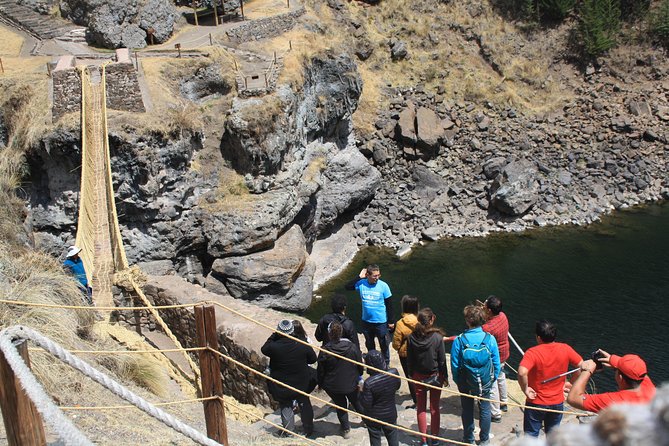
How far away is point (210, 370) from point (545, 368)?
340 centimetres

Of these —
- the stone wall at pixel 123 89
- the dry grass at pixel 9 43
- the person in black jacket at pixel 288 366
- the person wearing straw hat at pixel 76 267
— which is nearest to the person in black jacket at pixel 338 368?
the person in black jacket at pixel 288 366

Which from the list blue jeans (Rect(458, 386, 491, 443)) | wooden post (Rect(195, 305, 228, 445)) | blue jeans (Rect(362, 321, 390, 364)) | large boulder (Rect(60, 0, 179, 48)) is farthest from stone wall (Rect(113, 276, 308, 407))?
large boulder (Rect(60, 0, 179, 48))

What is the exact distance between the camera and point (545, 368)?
21.5ft

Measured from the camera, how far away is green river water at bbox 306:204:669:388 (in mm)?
17438

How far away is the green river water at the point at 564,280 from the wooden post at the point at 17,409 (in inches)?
529

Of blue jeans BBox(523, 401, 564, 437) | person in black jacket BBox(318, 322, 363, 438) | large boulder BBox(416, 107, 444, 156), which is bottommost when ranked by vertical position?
large boulder BBox(416, 107, 444, 156)

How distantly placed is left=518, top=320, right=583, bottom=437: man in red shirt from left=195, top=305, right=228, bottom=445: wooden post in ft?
9.86

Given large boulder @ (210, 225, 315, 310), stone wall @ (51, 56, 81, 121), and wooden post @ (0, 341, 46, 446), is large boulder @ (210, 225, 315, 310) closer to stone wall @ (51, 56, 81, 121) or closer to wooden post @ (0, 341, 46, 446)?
stone wall @ (51, 56, 81, 121)

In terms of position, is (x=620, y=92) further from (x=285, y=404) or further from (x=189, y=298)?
(x=285, y=404)

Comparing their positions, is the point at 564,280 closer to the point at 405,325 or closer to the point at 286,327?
the point at 405,325

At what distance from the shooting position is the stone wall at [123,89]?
741 inches

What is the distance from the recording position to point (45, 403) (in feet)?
12.3

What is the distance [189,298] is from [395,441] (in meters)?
5.91

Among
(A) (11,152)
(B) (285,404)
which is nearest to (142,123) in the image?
(A) (11,152)
